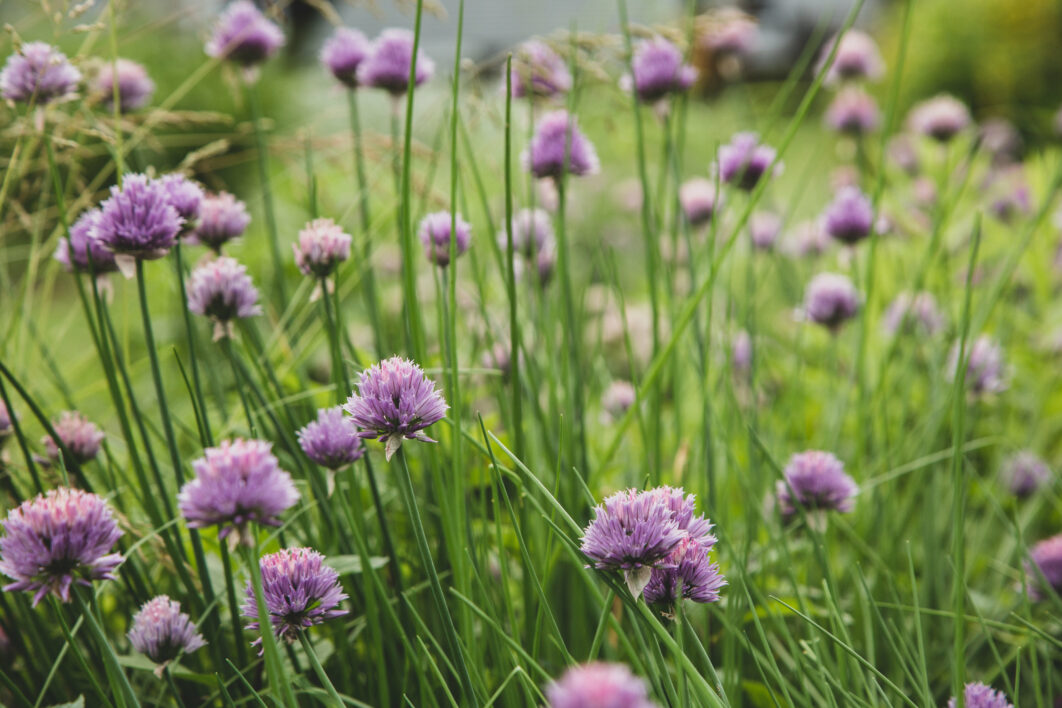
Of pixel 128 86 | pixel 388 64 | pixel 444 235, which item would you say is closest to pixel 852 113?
pixel 388 64

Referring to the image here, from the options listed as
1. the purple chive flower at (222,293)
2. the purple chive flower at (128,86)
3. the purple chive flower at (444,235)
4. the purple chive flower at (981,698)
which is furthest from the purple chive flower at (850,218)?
the purple chive flower at (128,86)

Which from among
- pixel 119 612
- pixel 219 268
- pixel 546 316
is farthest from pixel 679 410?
pixel 119 612

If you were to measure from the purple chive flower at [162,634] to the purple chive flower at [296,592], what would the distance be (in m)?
0.09

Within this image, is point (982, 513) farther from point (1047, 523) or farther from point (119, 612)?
point (119, 612)

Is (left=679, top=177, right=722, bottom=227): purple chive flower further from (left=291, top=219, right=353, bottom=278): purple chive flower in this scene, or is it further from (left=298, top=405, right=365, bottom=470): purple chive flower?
(left=298, top=405, right=365, bottom=470): purple chive flower

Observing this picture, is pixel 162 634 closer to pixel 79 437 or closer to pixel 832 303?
pixel 79 437

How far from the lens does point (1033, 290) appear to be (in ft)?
6.98

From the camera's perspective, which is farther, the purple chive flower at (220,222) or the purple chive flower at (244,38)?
the purple chive flower at (244,38)

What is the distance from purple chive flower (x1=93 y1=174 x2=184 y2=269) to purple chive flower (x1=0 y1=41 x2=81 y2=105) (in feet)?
1.08

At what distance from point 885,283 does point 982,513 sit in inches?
29.8

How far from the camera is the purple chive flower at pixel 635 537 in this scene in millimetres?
503

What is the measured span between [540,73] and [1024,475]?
0.95 m

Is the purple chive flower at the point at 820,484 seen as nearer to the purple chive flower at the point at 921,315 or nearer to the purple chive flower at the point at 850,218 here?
the purple chive flower at the point at 850,218

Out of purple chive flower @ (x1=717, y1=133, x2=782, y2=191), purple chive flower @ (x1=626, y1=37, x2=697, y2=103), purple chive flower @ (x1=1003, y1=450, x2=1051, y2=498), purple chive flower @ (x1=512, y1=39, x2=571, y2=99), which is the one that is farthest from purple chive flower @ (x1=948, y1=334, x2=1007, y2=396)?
purple chive flower @ (x1=512, y1=39, x2=571, y2=99)
